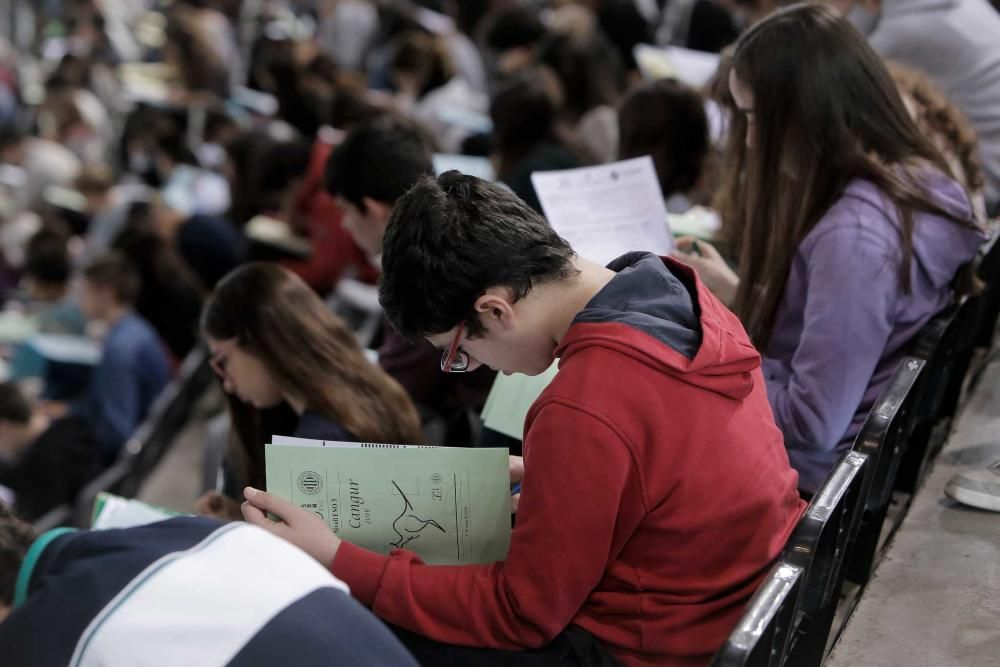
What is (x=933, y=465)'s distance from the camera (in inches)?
96.1

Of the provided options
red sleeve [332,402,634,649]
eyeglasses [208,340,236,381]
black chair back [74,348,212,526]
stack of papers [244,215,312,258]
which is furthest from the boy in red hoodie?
stack of papers [244,215,312,258]

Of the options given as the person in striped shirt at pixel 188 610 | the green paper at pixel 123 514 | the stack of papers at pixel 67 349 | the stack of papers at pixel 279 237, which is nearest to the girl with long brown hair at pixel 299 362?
the green paper at pixel 123 514

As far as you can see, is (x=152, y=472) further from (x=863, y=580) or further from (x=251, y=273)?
(x=863, y=580)

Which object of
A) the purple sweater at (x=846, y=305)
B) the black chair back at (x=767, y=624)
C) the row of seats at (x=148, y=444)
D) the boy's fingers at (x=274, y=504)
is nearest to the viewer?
the black chair back at (x=767, y=624)

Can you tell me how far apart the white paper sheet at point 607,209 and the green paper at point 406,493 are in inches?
31.4

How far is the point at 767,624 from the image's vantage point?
1.36 metres

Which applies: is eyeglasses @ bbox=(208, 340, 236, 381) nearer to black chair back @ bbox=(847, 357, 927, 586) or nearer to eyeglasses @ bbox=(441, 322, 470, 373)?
eyeglasses @ bbox=(441, 322, 470, 373)

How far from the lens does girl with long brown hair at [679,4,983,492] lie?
209 cm

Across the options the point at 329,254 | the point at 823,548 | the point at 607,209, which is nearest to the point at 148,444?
the point at 329,254

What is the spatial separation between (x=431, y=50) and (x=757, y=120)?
177 inches

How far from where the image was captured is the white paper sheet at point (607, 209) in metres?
2.38

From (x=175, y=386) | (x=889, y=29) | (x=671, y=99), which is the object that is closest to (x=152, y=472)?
(x=175, y=386)

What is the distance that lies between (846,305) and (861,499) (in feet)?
1.17

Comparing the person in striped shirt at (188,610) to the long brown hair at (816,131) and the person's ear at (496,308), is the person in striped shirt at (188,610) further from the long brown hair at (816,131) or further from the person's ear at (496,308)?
the long brown hair at (816,131)
